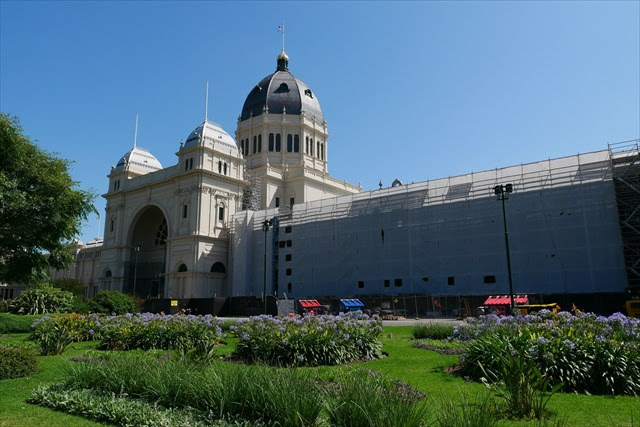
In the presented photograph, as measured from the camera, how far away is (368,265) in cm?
4575

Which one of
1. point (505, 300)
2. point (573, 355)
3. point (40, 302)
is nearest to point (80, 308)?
point (40, 302)

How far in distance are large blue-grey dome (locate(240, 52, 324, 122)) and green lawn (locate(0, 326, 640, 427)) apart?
59416mm

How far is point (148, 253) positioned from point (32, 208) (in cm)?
4350

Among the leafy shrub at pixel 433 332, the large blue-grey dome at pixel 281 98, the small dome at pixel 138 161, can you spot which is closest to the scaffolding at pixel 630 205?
the leafy shrub at pixel 433 332

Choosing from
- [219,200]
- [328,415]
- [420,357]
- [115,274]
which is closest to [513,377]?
[328,415]

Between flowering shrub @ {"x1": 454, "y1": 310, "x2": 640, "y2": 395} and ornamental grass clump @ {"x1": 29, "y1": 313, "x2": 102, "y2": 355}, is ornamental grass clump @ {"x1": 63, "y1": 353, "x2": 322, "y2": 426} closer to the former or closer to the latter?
flowering shrub @ {"x1": 454, "y1": 310, "x2": 640, "y2": 395}

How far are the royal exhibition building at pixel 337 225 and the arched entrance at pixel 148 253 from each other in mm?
223

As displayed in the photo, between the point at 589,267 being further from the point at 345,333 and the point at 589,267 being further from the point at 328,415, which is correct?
the point at 328,415

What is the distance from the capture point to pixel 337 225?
4903cm

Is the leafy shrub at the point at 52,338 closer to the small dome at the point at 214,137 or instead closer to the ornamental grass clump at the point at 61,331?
the ornamental grass clump at the point at 61,331

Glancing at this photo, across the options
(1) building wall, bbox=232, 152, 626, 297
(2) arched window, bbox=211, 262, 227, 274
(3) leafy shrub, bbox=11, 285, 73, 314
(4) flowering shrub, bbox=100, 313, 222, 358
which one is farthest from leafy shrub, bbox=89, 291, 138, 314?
(2) arched window, bbox=211, 262, 227, 274

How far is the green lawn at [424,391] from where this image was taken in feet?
26.7

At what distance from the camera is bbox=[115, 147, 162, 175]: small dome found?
231ft

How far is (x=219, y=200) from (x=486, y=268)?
33226 mm
